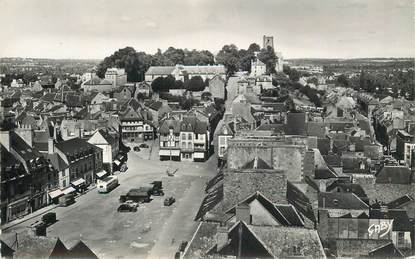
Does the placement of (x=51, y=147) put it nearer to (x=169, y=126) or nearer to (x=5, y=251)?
(x=169, y=126)

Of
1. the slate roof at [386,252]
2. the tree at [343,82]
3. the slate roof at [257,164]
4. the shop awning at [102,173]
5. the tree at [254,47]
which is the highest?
the tree at [254,47]

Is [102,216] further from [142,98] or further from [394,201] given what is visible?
[142,98]

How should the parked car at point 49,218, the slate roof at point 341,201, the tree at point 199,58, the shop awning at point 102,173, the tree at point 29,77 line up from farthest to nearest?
the tree at point 29,77 → the tree at point 199,58 → the shop awning at point 102,173 → the parked car at point 49,218 → the slate roof at point 341,201

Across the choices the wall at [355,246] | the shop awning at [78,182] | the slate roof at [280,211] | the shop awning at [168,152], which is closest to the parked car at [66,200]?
the shop awning at [78,182]

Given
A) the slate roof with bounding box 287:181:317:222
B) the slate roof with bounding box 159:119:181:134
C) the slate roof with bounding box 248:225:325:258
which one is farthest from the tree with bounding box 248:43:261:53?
the slate roof with bounding box 248:225:325:258

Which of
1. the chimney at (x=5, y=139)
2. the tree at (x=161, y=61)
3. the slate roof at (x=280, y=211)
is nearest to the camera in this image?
the slate roof at (x=280, y=211)

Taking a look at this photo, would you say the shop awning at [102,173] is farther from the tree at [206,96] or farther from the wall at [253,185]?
the tree at [206,96]

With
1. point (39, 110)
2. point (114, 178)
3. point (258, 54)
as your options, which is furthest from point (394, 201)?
point (258, 54)
